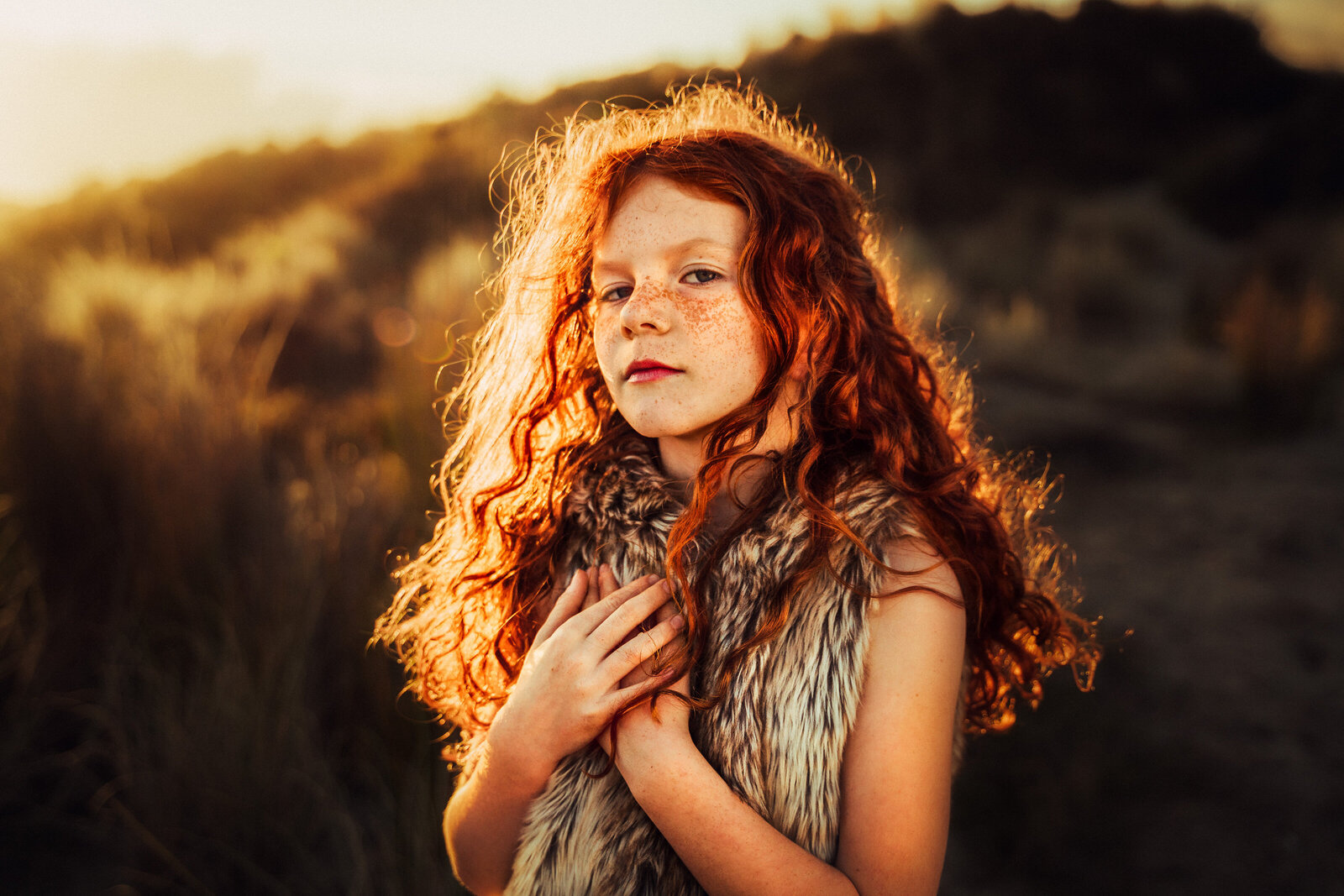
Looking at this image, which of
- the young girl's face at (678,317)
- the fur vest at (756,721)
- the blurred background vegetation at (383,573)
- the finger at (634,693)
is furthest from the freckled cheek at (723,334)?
the blurred background vegetation at (383,573)

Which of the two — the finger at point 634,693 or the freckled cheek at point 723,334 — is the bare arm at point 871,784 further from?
the freckled cheek at point 723,334

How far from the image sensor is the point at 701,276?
133cm

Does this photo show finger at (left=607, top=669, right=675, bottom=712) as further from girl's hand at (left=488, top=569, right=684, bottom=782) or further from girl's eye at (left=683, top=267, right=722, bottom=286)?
girl's eye at (left=683, top=267, right=722, bottom=286)

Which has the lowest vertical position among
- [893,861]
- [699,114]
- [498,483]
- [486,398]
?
[893,861]

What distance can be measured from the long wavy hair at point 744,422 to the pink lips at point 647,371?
0.49ft

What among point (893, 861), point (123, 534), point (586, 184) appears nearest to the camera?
point (893, 861)

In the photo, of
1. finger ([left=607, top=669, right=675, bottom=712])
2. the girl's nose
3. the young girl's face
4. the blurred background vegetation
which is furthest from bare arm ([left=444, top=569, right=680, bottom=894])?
the blurred background vegetation

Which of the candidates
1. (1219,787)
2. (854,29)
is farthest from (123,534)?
(854,29)

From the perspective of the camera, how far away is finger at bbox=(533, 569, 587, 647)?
1.35 meters

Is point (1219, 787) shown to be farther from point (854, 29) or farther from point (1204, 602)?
point (854, 29)

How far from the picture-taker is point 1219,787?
3.02 meters

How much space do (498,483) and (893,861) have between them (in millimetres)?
1041

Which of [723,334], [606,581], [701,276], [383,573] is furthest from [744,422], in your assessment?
[383,573]

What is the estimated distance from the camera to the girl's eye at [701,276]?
132 cm
